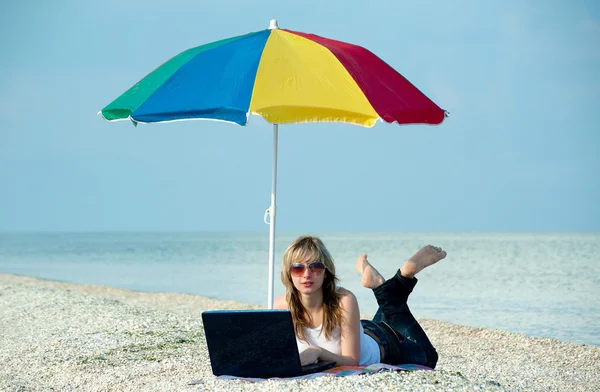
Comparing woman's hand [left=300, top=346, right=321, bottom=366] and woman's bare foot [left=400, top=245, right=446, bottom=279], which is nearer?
woman's hand [left=300, top=346, right=321, bottom=366]

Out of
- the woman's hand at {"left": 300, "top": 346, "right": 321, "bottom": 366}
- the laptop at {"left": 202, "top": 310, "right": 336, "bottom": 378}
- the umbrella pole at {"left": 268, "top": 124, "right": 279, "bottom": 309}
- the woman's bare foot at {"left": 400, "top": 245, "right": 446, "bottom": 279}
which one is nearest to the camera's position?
the laptop at {"left": 202, "top": 310, "right": 336, "bottom": 378}

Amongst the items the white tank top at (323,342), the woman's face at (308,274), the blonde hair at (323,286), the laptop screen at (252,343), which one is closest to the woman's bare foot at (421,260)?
the white tank top at (323,342)

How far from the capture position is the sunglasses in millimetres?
4766

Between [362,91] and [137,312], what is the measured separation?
5.70 metres

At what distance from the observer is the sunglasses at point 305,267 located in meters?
4.77

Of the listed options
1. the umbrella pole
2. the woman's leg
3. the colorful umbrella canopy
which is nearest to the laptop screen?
Answer: the umbrella pole

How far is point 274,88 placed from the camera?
5059mm

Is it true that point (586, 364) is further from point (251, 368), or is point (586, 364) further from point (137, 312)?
point (137, 312)

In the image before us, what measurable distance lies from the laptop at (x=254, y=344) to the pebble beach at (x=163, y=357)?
15 cm

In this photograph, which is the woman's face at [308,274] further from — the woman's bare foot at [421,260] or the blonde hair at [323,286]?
the woman's bare foot at [421,260]

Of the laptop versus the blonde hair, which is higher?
the blonde hair

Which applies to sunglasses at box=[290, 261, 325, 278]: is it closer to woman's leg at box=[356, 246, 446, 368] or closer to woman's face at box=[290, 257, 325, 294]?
woman's face at box=[290, 257, 325, 294]

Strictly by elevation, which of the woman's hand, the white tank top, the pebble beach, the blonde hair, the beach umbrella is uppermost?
the beach umbrella

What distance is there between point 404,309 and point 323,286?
116 cm
